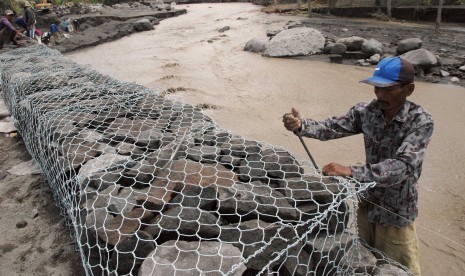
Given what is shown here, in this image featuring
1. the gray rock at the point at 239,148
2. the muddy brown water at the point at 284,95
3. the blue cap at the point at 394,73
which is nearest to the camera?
the blue cap at the point at 394,73

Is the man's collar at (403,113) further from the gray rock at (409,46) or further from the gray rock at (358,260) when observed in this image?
the gray rock at (409,46)

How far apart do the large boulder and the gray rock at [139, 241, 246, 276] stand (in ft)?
34.9

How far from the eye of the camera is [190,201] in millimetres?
2234

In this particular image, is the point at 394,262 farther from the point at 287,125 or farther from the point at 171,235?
the point at 171,235

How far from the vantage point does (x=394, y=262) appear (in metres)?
2.35

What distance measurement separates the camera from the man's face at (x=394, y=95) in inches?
82.3

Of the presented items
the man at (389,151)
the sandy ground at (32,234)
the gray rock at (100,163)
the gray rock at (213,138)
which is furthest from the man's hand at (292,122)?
the sandy ground at (32,234)

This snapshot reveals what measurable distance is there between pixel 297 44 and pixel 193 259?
11070 millimetres

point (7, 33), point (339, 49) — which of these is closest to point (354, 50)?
point (339, 49)

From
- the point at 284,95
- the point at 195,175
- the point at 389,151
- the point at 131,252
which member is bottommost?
the point at 284,95

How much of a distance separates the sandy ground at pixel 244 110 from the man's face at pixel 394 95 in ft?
7.27

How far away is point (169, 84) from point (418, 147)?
8.27m

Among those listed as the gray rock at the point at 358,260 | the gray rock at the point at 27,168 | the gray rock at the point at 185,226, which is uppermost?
the gray rock at the point at 185,226

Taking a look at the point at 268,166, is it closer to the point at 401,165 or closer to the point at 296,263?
the point at 296,263
